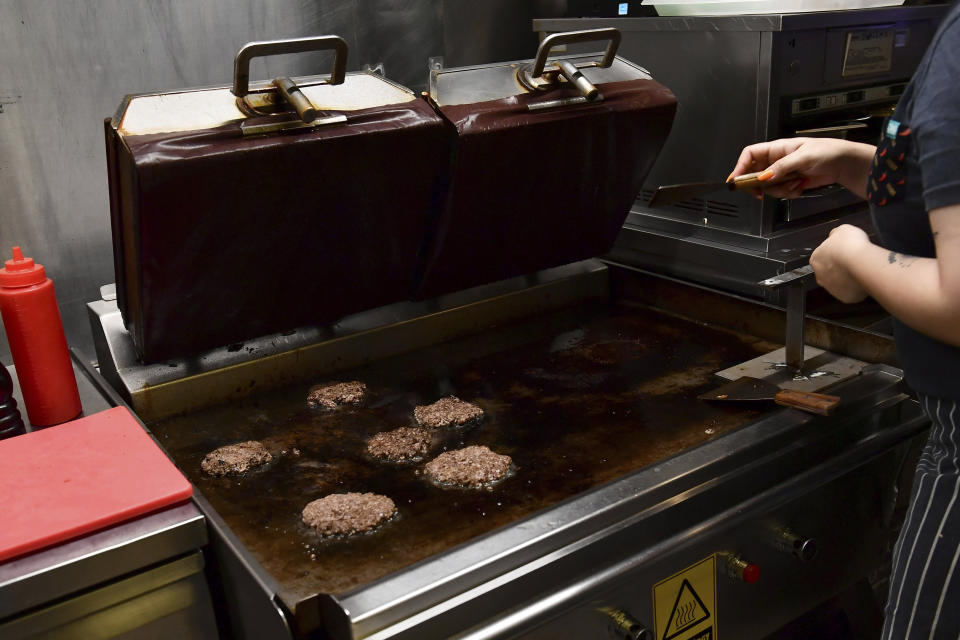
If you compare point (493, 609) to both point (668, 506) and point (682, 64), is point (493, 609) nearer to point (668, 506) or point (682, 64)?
point (668, 506)

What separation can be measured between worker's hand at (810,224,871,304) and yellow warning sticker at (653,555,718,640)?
507 millimetres

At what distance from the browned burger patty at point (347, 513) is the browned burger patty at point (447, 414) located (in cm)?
31

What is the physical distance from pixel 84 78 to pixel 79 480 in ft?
3.74

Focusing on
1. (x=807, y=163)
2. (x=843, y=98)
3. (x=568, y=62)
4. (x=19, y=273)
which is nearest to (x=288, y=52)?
(x=19, y=273)

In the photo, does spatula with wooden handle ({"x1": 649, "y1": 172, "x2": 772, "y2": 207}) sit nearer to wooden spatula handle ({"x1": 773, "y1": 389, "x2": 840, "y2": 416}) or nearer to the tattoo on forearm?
wooden spatula handle ({"x1": 773, "y1": 389, "x2": 840, "y2": 416})

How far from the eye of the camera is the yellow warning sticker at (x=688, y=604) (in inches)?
53.4

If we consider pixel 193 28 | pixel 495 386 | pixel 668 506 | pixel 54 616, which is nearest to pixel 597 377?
pixel 495 386

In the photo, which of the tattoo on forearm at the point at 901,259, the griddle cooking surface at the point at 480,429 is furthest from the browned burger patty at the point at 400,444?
the tattoo on forearm at the point at 901,259

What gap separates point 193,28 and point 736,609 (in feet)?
6.05

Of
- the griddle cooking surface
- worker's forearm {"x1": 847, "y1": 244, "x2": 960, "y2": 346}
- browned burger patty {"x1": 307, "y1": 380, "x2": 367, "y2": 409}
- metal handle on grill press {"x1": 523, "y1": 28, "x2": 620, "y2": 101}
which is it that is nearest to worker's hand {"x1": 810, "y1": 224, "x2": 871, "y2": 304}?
worker's forearm {"x1": 847, "y1": 244, "x2": 960, "y2": 346}

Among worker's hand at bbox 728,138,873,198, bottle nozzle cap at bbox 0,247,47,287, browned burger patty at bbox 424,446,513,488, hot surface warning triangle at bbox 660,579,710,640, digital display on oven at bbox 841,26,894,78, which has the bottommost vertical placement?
hot surface warning triangle at bbox 660,579,710,640

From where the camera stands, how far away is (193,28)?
2.07m

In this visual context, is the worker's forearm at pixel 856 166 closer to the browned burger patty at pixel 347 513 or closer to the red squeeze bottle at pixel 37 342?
the browned burger patty at pixel 347 513

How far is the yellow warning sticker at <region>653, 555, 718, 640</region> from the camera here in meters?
1.36
